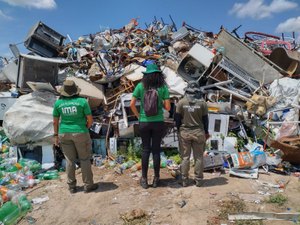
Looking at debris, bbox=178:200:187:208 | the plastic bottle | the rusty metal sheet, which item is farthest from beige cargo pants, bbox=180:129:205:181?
the rusty metal sheet

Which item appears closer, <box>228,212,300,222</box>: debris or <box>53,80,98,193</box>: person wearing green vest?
<box>228,212,300,222</box>: debris

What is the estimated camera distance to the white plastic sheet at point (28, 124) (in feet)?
21.2

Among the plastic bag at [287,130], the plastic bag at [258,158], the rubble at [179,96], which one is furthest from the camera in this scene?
the plastic bag at [287,130]

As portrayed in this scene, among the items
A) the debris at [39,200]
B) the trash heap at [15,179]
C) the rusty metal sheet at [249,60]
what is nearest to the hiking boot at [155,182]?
the debris at [39,200]

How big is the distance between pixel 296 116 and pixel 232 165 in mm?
2152

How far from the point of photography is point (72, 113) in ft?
15.5

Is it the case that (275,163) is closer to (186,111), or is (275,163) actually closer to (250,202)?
(250,202)

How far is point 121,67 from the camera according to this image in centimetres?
853

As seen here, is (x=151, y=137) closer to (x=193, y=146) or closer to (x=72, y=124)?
(x=193, y=146)

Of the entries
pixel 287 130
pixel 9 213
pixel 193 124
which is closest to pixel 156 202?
pixel 193 124

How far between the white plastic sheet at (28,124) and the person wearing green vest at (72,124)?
170 centimetres

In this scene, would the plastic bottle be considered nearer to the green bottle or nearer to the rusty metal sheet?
the green bottle

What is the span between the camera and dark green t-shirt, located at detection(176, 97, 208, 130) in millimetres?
4859

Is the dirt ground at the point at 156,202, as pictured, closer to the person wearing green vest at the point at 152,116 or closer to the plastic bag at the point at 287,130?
the person wearing green vest at the point at 152,116
